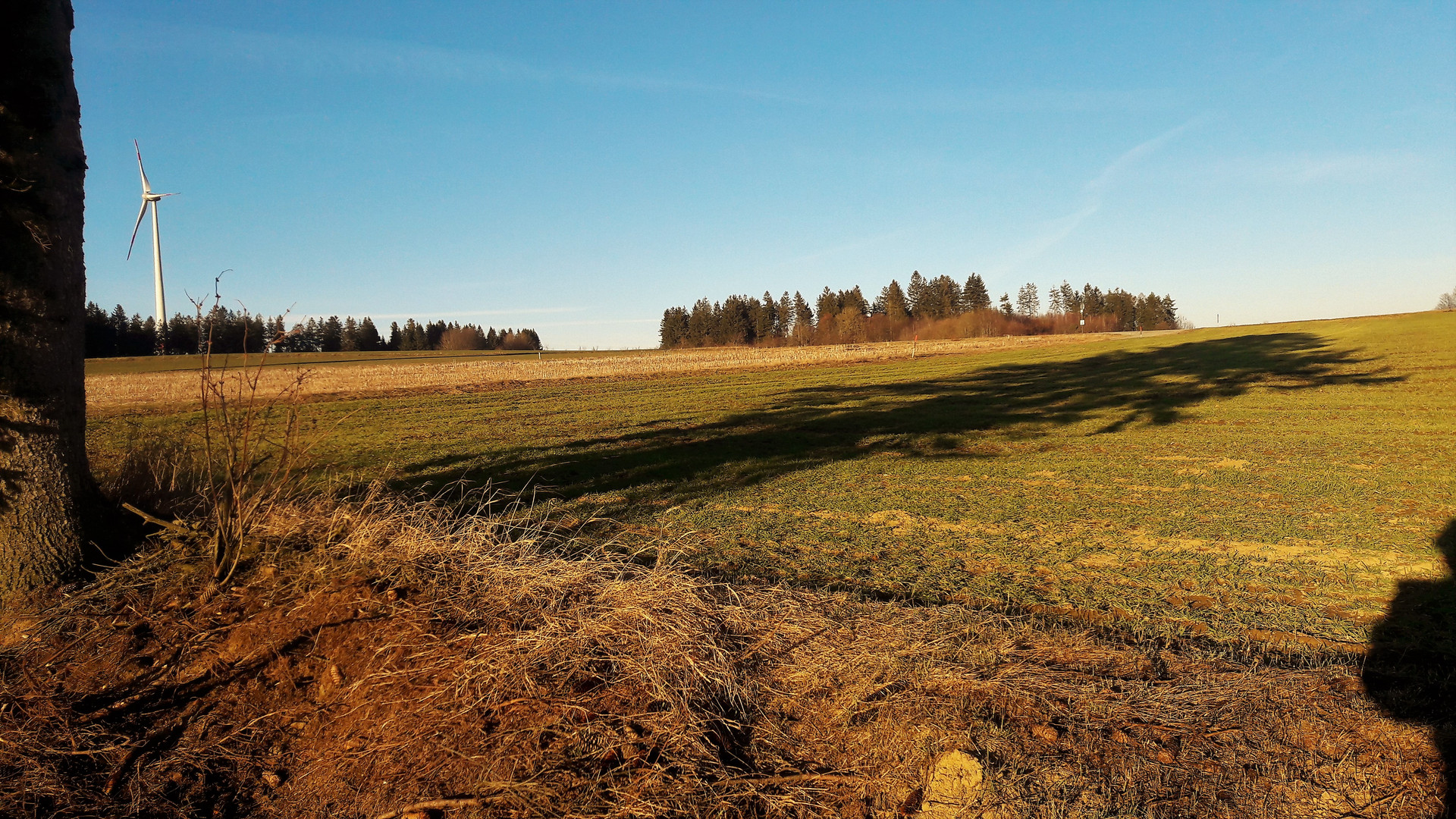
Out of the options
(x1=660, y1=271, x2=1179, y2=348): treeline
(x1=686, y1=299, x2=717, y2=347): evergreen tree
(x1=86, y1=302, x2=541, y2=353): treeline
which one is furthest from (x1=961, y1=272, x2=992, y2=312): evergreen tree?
(x1=86, y1=302, x2=541, y2=353): treeline

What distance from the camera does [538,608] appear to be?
3453 millimetres

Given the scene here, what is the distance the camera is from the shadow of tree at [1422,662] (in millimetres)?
2938

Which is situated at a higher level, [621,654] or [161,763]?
[621,654]

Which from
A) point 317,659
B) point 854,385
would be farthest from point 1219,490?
point 854,385

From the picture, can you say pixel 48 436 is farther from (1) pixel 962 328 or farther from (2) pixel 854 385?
(1) pixel 962 328

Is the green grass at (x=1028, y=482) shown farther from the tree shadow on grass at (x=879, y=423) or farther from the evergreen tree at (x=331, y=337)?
Answer: the evergreen tree at (x=331, y=337)

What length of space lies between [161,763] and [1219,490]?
8756 millimetres

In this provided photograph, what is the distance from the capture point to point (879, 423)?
1416 cm

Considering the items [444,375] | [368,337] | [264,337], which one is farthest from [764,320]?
[264,337]

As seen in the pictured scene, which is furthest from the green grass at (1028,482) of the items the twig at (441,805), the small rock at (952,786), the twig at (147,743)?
the twig at (147,743)

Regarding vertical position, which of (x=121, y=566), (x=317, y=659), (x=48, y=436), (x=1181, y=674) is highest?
(x=48, y=436)

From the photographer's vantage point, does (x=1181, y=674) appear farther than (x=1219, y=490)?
No

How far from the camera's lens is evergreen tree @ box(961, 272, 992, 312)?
10988 centimetres

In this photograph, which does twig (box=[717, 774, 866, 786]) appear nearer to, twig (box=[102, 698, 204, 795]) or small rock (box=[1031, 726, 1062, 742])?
small rock (box=[1031, 726, 1062, 742])
